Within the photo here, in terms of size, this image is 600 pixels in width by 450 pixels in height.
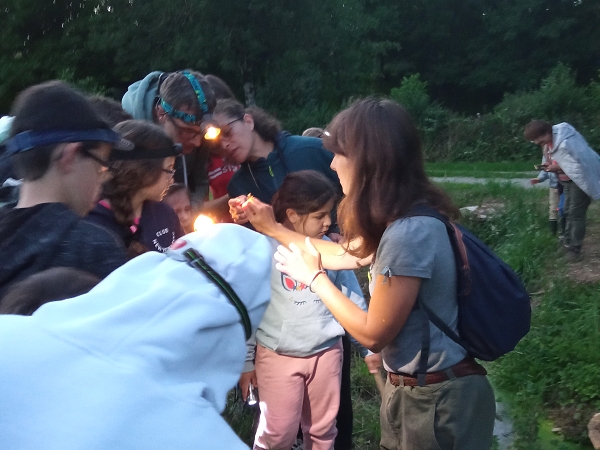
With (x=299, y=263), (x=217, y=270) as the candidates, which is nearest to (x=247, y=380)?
(x=299, y=263)

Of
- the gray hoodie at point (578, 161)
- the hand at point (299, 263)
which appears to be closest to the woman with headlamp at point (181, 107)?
the hand at point (299, 263)

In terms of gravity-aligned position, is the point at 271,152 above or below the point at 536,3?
above

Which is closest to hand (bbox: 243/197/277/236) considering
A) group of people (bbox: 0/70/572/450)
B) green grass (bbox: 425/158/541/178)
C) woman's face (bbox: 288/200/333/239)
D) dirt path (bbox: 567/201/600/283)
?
group of people (bbox: 0/70/572/450)

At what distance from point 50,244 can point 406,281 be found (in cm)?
107

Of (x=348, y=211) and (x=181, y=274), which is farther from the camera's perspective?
(x=348, y=211)

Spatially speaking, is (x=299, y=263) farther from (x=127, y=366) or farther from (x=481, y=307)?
(x=127, y=366)

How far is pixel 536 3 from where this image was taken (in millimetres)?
31969

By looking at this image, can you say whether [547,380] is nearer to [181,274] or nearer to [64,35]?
[181,274]

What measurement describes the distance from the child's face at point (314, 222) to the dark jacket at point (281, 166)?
0.70 feet

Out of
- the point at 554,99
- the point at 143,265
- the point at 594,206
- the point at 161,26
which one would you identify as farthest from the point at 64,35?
the point at 143,265

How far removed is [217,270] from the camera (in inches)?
41.2

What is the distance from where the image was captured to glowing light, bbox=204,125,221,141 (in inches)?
125

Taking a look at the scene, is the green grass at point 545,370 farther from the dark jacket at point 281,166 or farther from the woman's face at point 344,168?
the woman's face at point 344,168

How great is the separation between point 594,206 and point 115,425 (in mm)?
10392
